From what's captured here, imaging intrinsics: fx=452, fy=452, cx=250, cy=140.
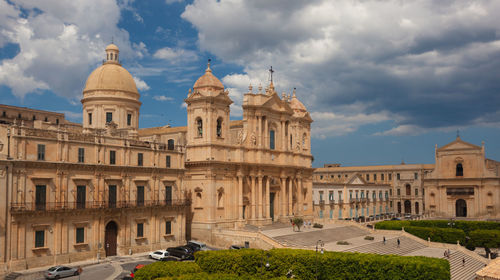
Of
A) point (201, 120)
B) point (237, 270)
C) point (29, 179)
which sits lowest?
point (237, 270)

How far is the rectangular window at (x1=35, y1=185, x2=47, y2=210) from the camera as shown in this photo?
121ft

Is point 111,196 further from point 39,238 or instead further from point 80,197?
point 39,238

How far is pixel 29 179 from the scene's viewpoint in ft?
120

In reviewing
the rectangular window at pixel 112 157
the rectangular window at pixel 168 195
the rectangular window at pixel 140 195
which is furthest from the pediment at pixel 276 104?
the rectangular window at pixel 112 157

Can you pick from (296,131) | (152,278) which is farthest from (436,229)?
(152,278)

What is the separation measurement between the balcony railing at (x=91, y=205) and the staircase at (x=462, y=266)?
2831 centimetres

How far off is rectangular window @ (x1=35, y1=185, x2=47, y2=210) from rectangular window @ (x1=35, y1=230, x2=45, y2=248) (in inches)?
77.1

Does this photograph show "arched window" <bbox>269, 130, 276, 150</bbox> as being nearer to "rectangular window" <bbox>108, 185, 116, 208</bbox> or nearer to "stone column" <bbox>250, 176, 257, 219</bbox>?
"stone column" <bbox>250, 176, 257, 219</bbox>

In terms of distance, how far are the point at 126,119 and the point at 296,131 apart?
24947 millimetres

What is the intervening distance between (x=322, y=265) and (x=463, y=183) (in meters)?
63.3

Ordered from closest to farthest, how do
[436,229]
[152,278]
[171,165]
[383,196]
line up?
1. [152,278]
2. [171,165]
3. [436,229]
4. [383,196]

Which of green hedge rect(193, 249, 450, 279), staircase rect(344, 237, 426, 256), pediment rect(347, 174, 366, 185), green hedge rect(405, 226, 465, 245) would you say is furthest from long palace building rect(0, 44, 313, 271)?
pediment rect(347, 174, 366, 185)

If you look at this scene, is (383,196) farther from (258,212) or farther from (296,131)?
(258,212)

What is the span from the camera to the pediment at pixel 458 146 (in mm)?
85750
